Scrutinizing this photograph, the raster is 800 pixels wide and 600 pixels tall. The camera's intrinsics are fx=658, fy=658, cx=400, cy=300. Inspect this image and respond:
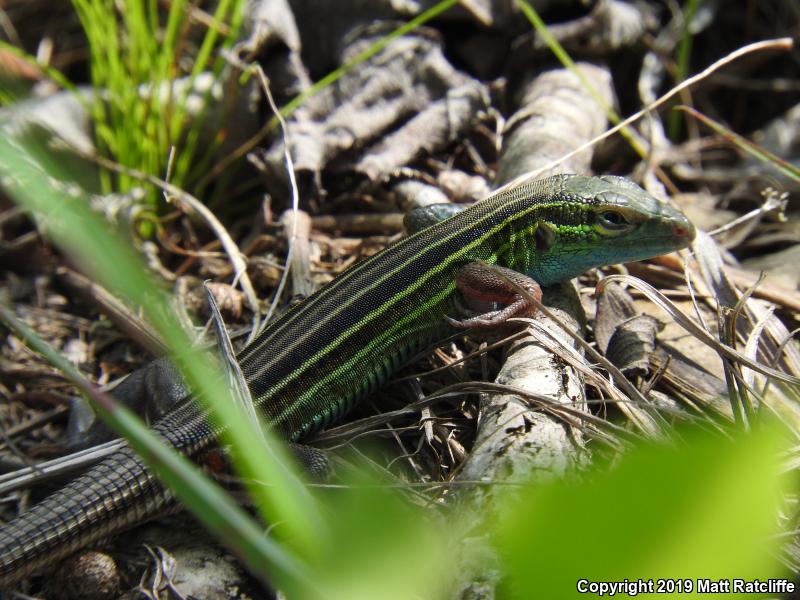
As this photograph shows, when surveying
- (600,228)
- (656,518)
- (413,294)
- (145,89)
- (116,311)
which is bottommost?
(116,311)

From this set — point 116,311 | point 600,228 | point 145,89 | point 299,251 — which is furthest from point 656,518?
point 145,89

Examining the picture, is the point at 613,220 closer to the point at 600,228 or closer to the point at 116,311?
the point at 600,228

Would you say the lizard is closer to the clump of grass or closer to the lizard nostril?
the lizard nostril

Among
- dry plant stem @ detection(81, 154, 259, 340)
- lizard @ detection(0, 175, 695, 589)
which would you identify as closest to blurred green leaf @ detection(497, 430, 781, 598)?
lizard @ detection(0, 175, 695, 589)

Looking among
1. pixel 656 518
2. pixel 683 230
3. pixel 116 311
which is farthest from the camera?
pixel 116 311

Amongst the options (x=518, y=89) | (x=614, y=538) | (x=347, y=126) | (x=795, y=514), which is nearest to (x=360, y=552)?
(x=614, y=538)

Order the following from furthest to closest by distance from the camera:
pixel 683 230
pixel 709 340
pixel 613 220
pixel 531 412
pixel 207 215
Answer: pixel 207 215 → pixel 613 220 → pixel 683 230 → pixel 709 340 → pixel 531 412

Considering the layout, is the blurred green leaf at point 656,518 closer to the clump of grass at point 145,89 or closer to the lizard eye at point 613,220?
the lizard eye at point 613,220

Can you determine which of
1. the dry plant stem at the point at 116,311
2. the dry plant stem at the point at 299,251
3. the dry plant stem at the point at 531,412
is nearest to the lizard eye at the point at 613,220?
the dry plant stem at the point at 531,412

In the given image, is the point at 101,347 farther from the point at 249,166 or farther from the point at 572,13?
the point at 572,13
